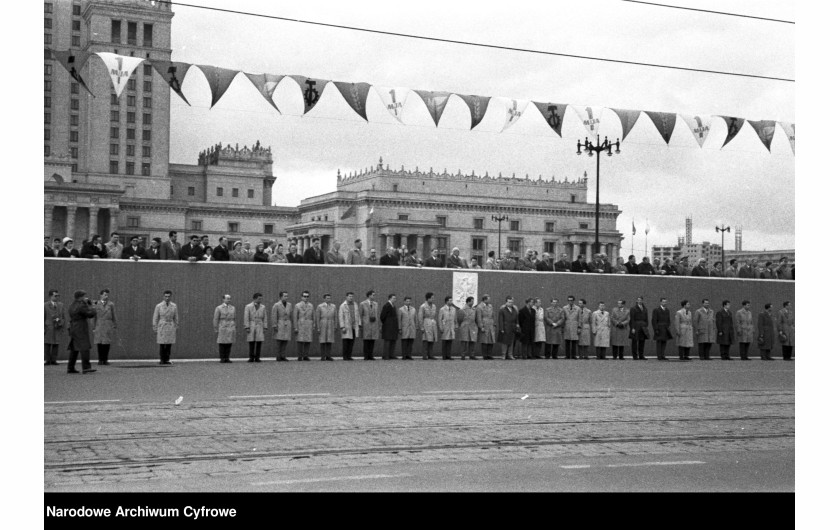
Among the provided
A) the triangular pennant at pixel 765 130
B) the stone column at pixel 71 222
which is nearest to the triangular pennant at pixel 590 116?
the triangular pennant at pixel 765 130

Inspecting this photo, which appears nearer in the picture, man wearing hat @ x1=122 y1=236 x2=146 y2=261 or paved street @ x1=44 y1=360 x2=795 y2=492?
paved street @ x1=44 y1=360 x2=795 y2=492

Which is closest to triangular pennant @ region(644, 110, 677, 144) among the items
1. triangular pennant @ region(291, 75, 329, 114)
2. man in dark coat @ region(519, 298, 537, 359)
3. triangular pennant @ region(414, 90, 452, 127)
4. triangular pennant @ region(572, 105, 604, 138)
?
triangular pennant @ region(572, 105, 604, 138)

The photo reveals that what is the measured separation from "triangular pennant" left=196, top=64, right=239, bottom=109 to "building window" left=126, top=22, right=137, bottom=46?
68.4m

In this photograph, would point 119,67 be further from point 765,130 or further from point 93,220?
point 93,220

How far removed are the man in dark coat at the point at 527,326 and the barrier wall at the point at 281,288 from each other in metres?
1.00

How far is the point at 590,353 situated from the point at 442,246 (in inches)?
1554

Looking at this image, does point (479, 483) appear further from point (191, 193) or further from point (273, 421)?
point (191, 193)

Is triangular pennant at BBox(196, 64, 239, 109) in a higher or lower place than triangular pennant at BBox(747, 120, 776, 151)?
higher

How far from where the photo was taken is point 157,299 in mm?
20250

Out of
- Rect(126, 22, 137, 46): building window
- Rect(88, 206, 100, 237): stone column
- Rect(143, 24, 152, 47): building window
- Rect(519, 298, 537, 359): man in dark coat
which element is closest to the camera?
Rect(519, 298, 537, 359): man in dark coat

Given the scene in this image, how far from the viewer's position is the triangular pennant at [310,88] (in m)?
15.7

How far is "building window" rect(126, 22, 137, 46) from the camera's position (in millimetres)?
78438

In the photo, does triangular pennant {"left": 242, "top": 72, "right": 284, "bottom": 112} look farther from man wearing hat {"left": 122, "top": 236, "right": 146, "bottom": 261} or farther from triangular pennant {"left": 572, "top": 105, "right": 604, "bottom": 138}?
man wearing hat {"left": 122, "top": 236, "right": 146, "bottom": 261}

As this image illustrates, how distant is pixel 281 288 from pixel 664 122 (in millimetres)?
9642
